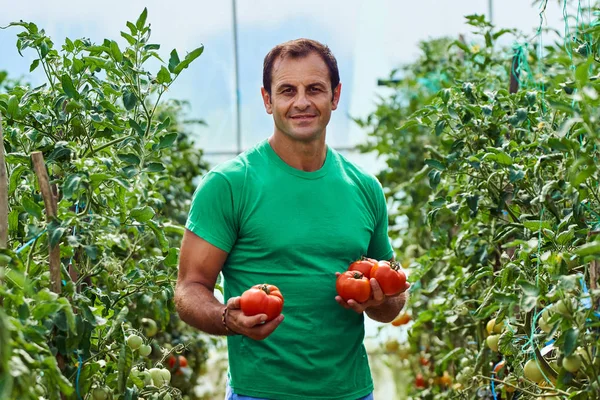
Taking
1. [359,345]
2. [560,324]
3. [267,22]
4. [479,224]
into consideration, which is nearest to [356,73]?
[267,22]

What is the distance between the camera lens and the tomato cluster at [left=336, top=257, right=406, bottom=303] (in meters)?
2.09

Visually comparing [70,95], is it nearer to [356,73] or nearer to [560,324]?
[560,324]

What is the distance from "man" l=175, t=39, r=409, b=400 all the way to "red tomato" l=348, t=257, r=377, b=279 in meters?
0.04

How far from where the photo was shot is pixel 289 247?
2127 millimetres

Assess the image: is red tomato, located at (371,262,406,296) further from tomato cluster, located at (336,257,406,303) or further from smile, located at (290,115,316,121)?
smile, located at (290,115,316,121)

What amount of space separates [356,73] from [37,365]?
5.70 meters

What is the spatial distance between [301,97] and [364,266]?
440 millimetres

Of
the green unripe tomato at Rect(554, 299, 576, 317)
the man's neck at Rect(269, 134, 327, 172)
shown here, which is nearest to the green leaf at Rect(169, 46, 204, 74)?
the man's neck at Rect(269, 134, 327, 172)

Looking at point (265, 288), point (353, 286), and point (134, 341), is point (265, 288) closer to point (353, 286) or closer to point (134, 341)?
point (353, 286)

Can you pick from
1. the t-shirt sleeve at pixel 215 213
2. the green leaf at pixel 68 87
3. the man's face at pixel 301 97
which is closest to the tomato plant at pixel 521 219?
the man's face at pixel 301 97

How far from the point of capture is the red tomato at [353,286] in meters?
2.08

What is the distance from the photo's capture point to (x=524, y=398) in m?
2.14

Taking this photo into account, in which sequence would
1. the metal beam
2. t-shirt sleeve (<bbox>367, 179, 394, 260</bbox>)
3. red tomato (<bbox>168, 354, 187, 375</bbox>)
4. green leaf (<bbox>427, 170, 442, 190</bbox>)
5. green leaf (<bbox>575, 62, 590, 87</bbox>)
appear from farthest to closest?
the metal beam < red tomato (<bbox>168, 354, 187, 375</bbox>) < green leaf (<bbox>427, 170, 442, 190</bbox>) < t-shirt sleeve (<bbox>367, 179, 394, 260</bbox>) < green leaf (<bbox>575, 62, 590, 87</bbox>)

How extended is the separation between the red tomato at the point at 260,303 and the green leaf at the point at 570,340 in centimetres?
60
